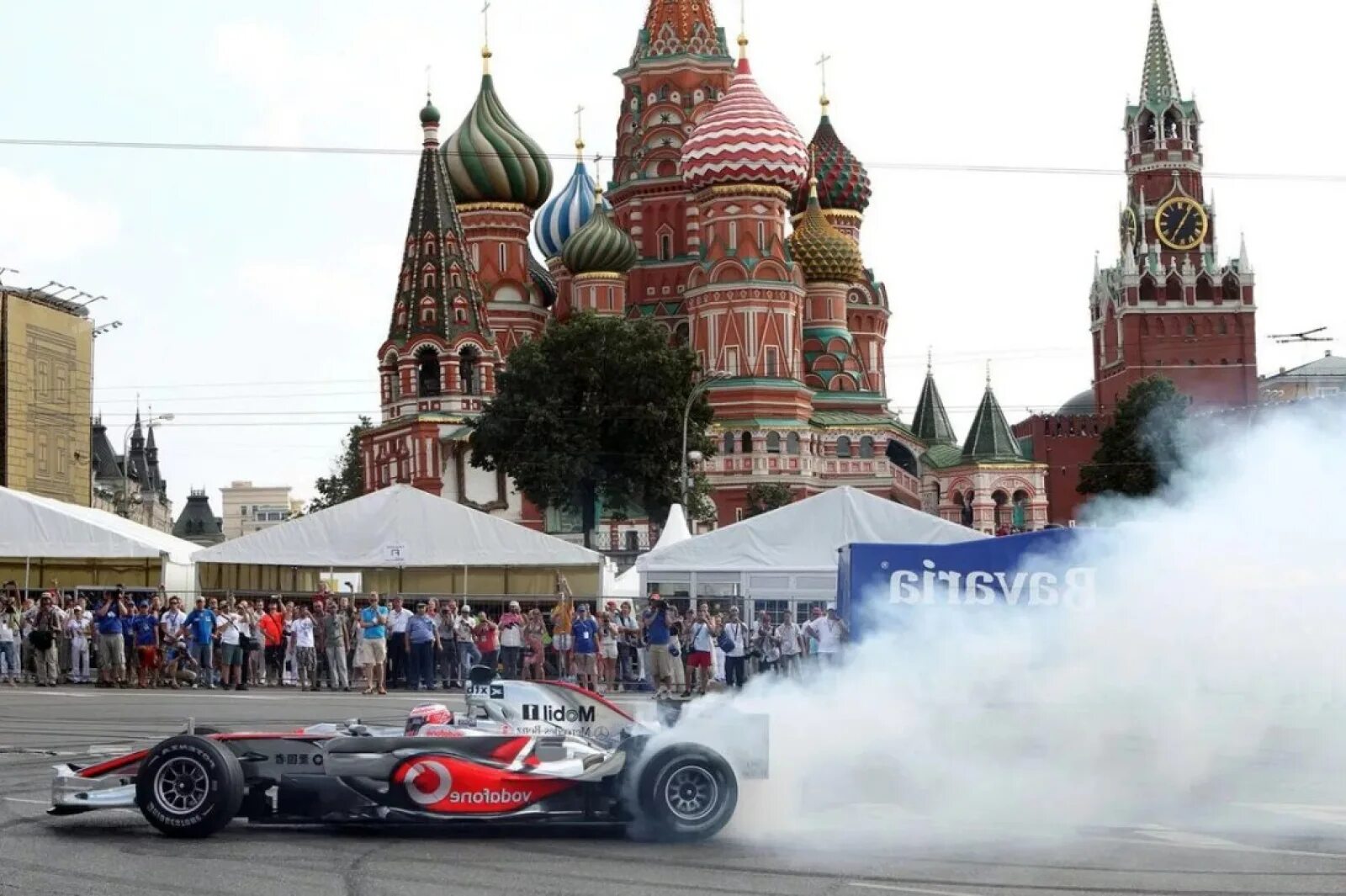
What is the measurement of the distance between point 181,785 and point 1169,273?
156 meters

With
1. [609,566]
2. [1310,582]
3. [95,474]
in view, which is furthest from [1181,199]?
[1310,582]

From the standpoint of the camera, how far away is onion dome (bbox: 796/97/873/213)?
12312 centimetres

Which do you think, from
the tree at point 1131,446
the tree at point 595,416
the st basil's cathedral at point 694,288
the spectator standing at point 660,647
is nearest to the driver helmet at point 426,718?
the spectator standing at point 660,647

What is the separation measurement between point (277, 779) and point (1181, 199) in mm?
158837

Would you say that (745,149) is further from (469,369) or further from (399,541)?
(399,541)

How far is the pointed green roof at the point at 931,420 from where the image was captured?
132 m

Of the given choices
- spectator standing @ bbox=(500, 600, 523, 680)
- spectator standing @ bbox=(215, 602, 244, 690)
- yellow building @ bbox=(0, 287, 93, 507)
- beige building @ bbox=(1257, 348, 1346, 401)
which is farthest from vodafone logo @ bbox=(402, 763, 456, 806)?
beige building @ bbox=(1257, 348, 1346, 401)

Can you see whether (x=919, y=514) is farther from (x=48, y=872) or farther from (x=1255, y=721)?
(x=48, y=872)

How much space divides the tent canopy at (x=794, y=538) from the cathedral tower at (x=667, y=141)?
74410 millimetres

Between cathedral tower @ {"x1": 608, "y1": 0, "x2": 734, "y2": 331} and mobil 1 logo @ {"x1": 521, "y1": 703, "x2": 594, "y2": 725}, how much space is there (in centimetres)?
9579

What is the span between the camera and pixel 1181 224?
162 meters

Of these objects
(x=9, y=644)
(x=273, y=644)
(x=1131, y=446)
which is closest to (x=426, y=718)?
(x=273, y=644)

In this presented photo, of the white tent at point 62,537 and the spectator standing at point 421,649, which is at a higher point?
the white tent at point 62,537

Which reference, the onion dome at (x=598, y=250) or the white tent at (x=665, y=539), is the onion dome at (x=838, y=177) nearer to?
the onion dome at (x=598, y=250)
